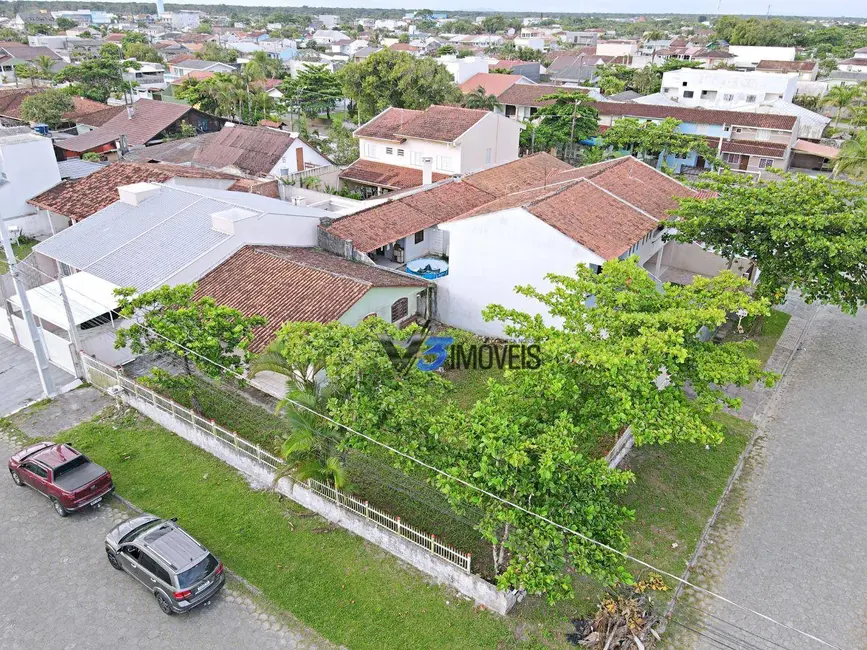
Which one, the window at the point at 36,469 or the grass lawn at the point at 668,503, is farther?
the window at the point at 36,469

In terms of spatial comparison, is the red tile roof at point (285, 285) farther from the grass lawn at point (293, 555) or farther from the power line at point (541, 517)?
the power line at point (541, 517)

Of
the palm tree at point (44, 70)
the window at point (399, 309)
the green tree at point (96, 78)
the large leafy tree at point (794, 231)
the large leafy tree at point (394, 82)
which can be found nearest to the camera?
the large leafy tree at point (794, 231)

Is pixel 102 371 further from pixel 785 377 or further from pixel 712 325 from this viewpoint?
pixel 785 377

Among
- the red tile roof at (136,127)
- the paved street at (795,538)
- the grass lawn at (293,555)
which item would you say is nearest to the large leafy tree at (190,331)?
the grass lawn at (293,555)

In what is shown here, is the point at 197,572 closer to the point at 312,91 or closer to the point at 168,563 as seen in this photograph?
the point at 168,563

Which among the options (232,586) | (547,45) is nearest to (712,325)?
(232,586)

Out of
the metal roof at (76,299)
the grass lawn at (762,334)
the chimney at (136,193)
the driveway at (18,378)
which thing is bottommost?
the grass lawn at (762,334)

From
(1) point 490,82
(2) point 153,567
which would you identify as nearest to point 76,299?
(2) point 153,567

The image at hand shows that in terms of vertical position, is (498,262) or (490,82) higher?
(490,82)
